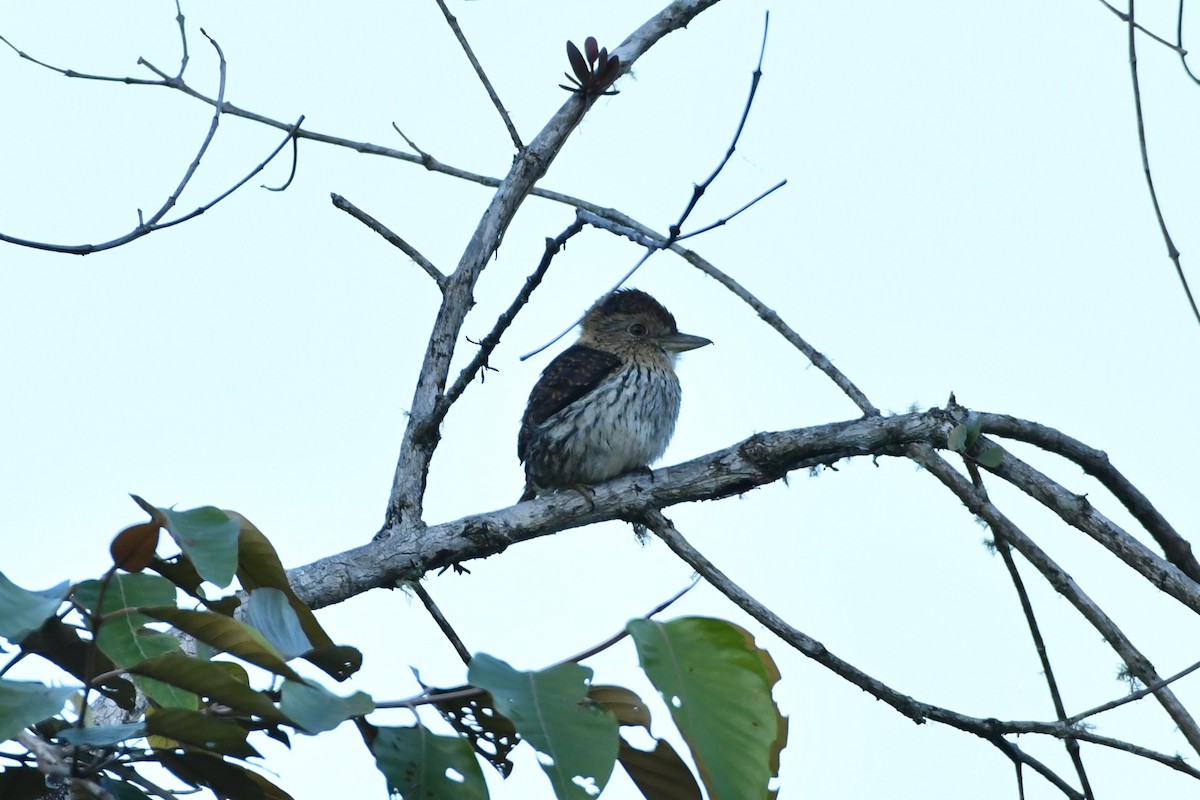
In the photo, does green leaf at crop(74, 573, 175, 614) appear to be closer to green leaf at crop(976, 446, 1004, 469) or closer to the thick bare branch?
the thick bare branch

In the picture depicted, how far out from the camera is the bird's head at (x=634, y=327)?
5.57 metres

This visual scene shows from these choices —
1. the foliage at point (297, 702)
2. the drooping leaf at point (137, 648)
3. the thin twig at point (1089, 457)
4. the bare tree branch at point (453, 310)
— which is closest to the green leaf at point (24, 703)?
the foliage at point (297, 702)

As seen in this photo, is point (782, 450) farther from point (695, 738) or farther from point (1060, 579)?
point (695, 738)

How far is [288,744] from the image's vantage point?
1.64 meters

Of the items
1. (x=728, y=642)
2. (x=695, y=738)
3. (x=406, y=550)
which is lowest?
(x=695, y=738)

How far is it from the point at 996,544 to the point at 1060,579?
377 millimetres

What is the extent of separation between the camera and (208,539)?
1.65 m

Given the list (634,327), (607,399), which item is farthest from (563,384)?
(634,327)

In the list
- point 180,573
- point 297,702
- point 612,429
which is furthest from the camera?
point 612,429

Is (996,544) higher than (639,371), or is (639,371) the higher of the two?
(639,371)

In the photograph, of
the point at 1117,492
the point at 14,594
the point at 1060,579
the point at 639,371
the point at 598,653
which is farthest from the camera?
the point at 639,371

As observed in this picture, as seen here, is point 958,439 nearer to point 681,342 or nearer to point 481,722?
point 481,722

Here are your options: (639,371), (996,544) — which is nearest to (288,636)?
(996,544)

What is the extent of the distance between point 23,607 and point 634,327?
429 cm
